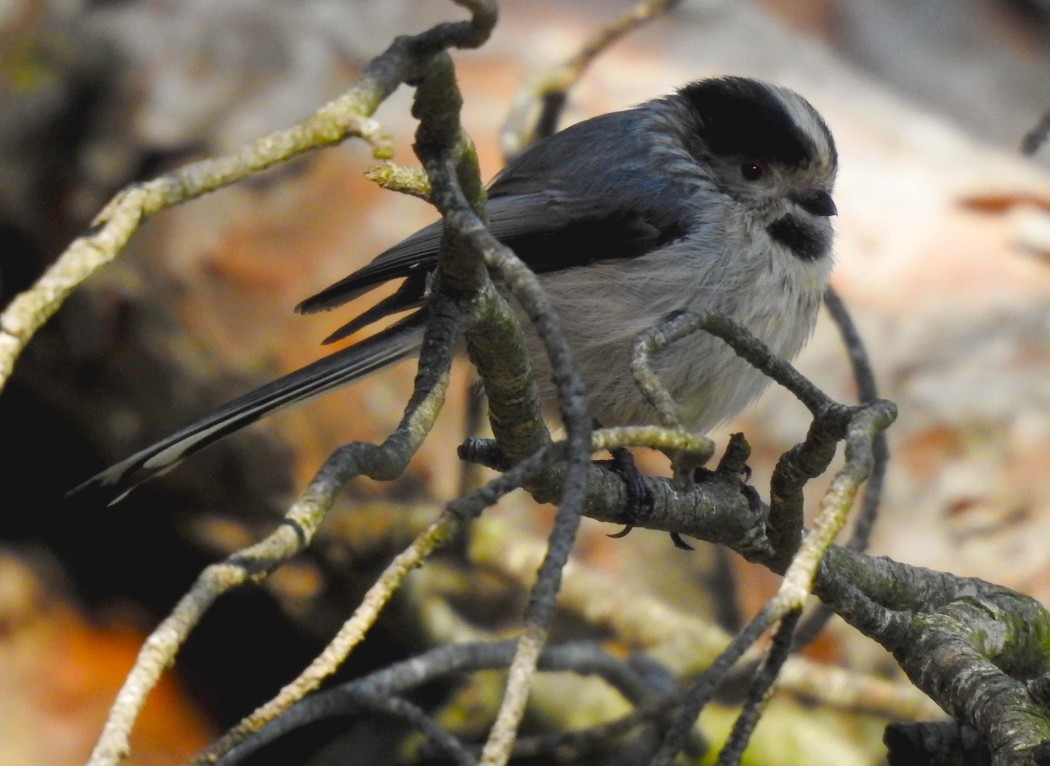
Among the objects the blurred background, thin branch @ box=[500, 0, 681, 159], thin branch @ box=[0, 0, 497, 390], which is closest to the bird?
thin branch @ box=[500, 0, 681, 159]

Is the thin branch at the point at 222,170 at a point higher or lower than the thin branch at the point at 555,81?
lower

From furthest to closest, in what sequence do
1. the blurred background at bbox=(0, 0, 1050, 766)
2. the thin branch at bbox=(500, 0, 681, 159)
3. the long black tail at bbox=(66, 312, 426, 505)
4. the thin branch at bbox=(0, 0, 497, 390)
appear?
the blurred background at bbox=(0, 0, 1050, 766)
the thin branch at bbox=(500, 0, 681, 159)
the long black tail at bbox=(66, 312, 426, 505)
the thin branch at bbox=(0, 0, 497, 390)

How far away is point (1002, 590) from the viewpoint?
229 cm

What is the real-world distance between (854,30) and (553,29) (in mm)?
→ 2007

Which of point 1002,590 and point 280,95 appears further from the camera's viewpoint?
point 280,95

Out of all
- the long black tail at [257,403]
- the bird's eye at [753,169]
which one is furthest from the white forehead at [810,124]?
the long black tail at [257,403]

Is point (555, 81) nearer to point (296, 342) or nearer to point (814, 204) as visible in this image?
point (814, 204)

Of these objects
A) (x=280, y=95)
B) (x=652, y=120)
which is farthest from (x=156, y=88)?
(x=652, y=120)

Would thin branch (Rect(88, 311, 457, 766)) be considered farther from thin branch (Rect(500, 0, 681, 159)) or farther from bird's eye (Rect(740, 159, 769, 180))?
thin branch (Rect(500, 0, 681, 159))

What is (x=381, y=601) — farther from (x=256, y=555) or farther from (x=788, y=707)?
(x=788, y=707)

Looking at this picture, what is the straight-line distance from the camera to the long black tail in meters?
2.30

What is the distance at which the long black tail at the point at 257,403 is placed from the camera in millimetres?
2303

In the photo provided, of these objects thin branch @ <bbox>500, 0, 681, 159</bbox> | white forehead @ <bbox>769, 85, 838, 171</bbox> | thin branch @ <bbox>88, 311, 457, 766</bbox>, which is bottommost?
thin branch @ <bbox>88, 311, 457, 766</bbox>

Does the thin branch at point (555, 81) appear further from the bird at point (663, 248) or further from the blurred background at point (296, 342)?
the blurred background at point (296, 342)
